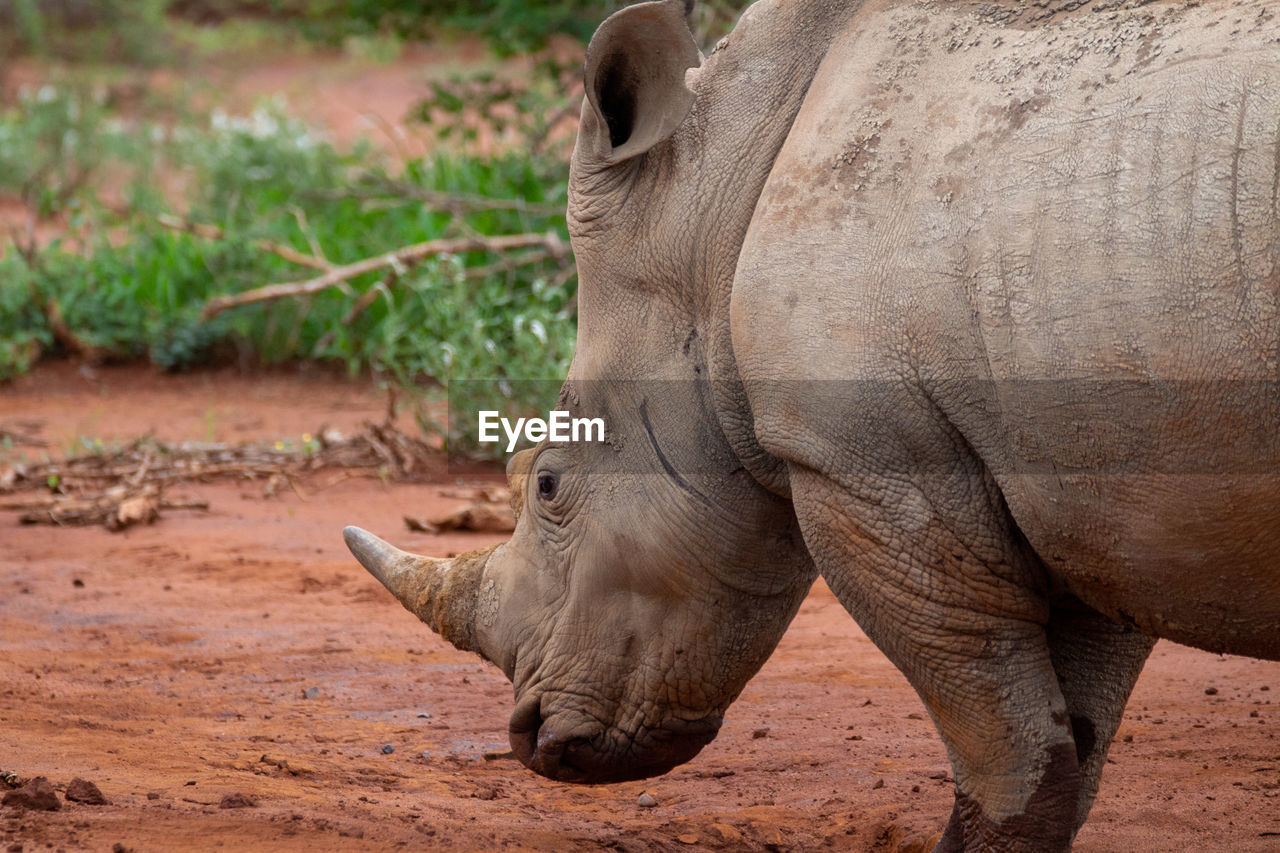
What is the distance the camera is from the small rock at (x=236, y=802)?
3338 millimetres

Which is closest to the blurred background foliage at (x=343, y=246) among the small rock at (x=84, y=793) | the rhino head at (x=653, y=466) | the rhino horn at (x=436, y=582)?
the rhino horn at (x=436, y=582)

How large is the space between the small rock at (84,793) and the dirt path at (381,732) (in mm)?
23

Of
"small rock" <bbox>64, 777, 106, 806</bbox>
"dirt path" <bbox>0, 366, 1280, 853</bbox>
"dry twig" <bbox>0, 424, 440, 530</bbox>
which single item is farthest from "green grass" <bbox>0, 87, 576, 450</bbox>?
"small rock" <bbox>64, 777, 106, 806</bbox>

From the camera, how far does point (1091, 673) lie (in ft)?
10.6

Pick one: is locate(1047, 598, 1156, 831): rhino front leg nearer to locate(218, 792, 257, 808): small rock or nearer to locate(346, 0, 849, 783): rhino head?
locate(346, 0, 849, 783): rhino head

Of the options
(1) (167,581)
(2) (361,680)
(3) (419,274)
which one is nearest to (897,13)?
(2) (361,680)

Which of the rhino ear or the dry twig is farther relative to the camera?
the dry twig

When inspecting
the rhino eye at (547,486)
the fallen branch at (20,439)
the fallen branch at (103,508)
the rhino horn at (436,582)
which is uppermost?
the rhino eye at (547,486)

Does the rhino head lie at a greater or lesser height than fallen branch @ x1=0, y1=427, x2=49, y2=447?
greater

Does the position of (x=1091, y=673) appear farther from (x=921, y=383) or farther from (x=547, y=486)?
(x=547, y=486)

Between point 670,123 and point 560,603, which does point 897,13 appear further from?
point 560,603

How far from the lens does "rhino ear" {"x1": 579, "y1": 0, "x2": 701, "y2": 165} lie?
3010 mm

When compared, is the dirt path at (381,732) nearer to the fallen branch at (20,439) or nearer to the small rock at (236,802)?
the small rock at (236,802)

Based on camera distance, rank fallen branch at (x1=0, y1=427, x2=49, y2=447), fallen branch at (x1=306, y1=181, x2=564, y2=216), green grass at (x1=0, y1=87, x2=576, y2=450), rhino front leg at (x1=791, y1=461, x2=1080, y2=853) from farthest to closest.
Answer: fallen branch at (x1=306, y1=181, x2=564, y2=216), green grass at (x1=0, y1=87, x2=576, y2=450), fallen branch at (x1=0, y1=427, x2=49, y2=447), rhino front leg at (x1=791, y1=461, x2=1080, y2=853)
